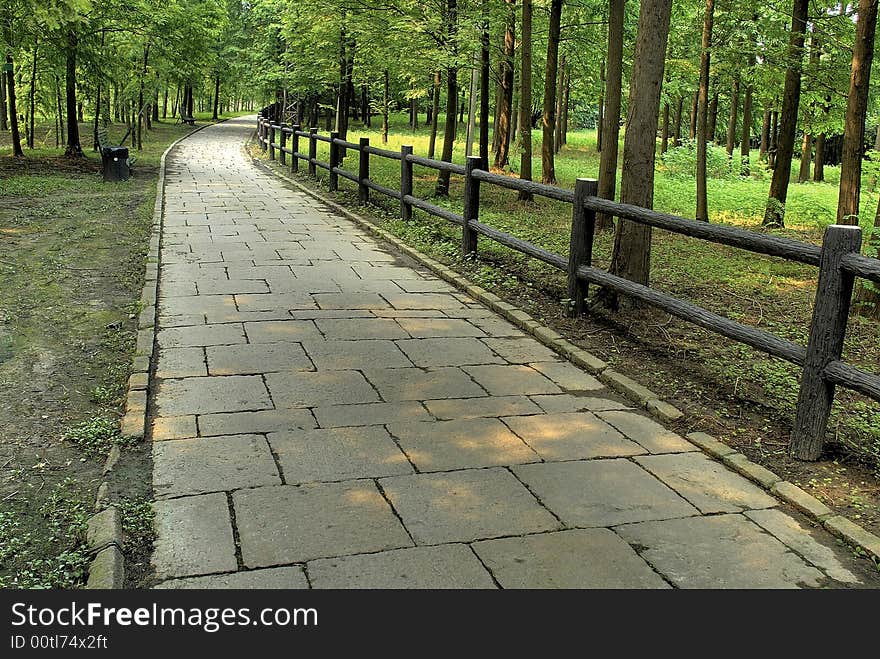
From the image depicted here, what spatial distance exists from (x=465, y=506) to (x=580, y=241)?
345 centimetres

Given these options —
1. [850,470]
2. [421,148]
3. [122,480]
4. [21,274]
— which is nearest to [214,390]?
[122,480]

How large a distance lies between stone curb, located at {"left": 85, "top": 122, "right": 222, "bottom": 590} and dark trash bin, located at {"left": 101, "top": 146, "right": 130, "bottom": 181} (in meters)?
10.1

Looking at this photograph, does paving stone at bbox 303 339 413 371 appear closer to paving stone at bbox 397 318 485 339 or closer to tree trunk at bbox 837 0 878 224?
paving stone at bbox 397 318 485 339

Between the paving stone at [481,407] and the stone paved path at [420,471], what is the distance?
0.06 ft

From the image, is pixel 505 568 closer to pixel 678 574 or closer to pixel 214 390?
pixel 678 574

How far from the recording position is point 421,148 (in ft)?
104

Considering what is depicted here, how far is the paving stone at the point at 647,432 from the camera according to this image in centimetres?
436

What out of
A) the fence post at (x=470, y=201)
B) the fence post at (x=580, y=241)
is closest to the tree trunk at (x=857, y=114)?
the fence post at (x=580, y=241)

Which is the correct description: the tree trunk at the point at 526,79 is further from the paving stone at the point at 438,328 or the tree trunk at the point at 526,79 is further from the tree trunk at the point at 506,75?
the paving stone at the point at 438,328

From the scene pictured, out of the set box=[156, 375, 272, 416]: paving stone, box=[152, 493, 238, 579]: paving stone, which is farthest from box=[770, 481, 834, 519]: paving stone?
box=[156, 375, 272, 416]: paving stone

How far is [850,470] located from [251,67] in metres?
47.0

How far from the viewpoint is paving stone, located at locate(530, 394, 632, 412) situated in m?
4.87

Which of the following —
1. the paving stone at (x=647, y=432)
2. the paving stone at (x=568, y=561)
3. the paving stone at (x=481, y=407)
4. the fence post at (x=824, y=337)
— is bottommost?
the paving stone at (x=568, y=561)

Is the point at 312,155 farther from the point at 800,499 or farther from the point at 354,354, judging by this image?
the point at 800,499
